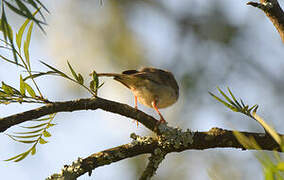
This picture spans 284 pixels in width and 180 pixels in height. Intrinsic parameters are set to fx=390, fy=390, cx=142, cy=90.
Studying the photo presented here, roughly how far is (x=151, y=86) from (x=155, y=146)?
196 cm

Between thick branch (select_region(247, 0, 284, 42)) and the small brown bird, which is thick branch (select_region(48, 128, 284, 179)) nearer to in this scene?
thick branch (select_region(247, 0, 284, 42))

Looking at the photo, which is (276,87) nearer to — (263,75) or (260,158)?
(263,75)

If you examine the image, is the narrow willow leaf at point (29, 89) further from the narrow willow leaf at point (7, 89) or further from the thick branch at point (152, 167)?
the thick branch at point (152, 167)

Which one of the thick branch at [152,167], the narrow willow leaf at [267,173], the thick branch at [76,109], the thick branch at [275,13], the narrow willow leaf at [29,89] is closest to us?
the narrow willow leaf at [267,173]

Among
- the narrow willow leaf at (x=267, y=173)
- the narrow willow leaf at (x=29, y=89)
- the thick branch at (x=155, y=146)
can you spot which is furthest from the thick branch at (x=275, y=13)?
the narrow willow leaf at (x=267, y=173)

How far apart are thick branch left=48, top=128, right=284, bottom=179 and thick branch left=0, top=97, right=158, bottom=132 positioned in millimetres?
133

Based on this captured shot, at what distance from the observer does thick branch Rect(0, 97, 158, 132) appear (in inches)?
74.7

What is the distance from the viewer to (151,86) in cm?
426

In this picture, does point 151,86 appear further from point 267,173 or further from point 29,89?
point 267,173

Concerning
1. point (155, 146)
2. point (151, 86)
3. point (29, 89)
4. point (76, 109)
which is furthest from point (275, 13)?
point (151, 86)

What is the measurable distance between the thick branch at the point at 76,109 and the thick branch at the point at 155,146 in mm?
133

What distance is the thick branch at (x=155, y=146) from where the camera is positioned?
214 cm

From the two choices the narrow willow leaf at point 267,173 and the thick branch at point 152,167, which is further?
the thick branch at point 152,167

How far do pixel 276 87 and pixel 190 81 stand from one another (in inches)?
58.7
